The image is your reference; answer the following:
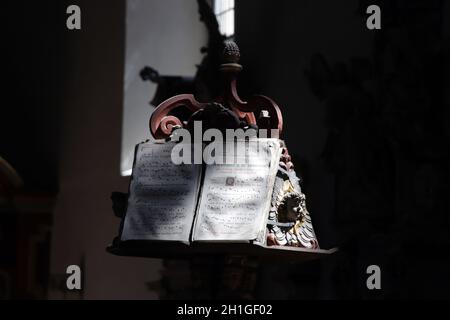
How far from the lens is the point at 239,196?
6.59 meters

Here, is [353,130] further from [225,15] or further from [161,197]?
[225,15]

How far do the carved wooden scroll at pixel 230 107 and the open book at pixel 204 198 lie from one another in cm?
22

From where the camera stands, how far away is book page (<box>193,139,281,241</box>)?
648 centimetres

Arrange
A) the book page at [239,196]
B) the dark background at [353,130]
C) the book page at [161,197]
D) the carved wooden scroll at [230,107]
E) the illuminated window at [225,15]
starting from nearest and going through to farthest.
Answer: the book page at [239,196]
the book page at [161,197]
the carved wooden scroll at [230,107]
the dark background at [353,130]
the illuminated window at [225,15]

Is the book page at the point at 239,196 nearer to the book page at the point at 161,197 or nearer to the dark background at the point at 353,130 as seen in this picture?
the book page at the point at 161,197

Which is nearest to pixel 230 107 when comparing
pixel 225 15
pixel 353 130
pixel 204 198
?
pixel 204 198

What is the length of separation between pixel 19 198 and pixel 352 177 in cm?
602

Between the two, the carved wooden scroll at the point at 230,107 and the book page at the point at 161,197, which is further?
the carved wooden scroll at the point at 230,107

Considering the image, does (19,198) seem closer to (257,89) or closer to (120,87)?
(120,87)

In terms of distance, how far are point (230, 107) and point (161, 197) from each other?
68cm

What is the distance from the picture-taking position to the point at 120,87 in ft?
43.9

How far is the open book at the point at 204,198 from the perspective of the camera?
6.50 meters

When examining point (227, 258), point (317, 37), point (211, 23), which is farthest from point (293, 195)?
point (211, 23)

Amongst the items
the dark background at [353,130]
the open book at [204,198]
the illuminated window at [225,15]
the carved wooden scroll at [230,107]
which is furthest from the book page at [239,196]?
the illuminated window at [225,15]
